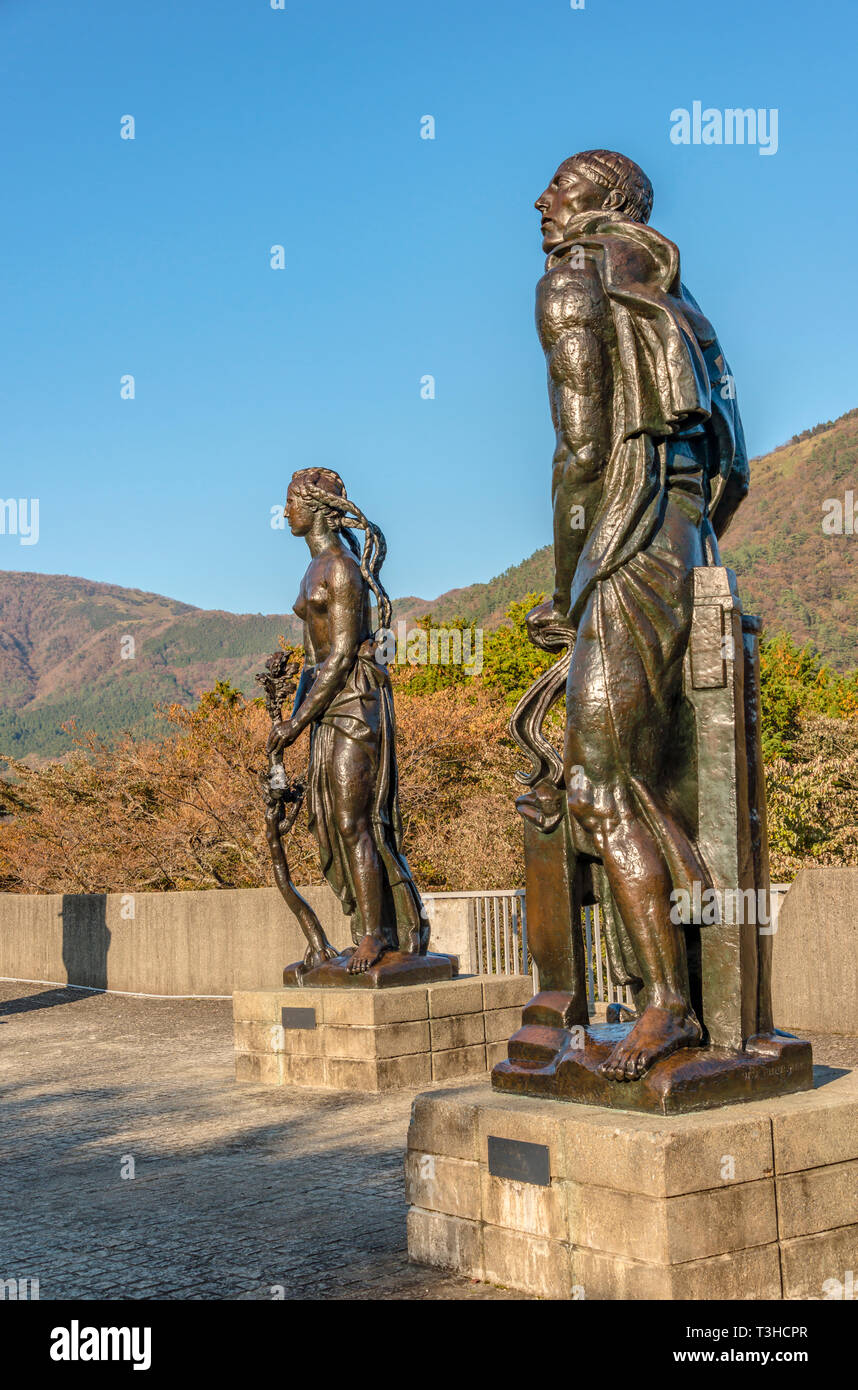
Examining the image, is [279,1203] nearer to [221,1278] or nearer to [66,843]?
[221,1278]

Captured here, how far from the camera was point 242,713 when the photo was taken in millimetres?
23844

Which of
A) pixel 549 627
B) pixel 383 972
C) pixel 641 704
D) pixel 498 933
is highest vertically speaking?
pixel 549 627

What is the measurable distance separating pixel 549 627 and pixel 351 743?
4.36m

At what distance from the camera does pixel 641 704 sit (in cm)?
445

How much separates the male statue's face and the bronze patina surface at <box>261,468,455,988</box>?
4366 millimetres

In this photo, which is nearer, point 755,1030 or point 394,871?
point 755,1030

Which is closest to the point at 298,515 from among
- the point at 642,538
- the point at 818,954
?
the point at 642,538

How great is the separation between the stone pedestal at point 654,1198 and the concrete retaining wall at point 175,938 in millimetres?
9451

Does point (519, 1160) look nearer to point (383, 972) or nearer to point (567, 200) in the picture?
point (567, 200)

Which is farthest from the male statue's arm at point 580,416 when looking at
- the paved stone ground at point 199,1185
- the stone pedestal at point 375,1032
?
the stone pedestal at point 375,1032

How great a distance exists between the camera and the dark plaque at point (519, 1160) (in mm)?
4055

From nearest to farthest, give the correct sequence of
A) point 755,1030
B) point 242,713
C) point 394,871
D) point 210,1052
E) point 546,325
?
point 755,1030 → point 546,325 → point 394,871 → point 210,1052 → point 242,713

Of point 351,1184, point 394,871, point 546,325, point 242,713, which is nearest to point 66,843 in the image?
point 242,713
